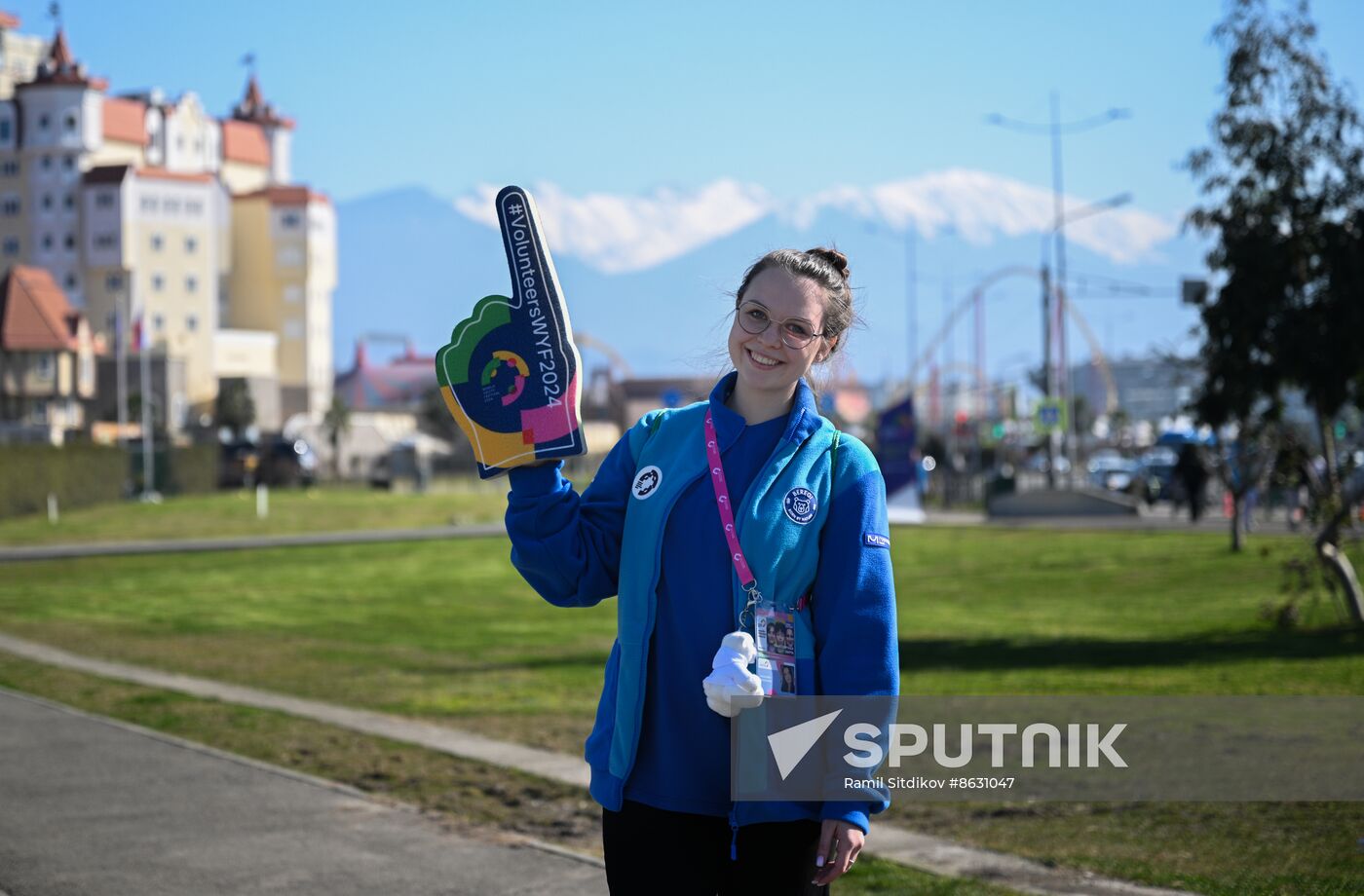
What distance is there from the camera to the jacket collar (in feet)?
12.8

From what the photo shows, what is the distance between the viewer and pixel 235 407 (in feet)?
395

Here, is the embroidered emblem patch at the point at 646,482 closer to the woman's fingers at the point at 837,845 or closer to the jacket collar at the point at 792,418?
the jacket collar at the point at 792,418

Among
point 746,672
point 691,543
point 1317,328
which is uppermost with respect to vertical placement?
point 1317,328

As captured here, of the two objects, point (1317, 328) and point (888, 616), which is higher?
point (1317, 328)

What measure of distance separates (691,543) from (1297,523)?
34.6 metres

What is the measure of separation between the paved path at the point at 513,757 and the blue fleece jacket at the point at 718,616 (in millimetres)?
3472

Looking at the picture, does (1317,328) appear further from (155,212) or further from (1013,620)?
(155,212)

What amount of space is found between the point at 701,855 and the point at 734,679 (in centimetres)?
45

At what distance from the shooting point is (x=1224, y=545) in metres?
31.2

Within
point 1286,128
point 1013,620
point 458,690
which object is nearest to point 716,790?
point 458,690

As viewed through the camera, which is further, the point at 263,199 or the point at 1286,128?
the point at 263,199

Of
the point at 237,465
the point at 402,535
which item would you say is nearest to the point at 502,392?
the point at 402,535

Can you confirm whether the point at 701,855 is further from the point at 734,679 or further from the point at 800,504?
the point at 800,504

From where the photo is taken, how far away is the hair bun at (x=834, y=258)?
4.07 metres
